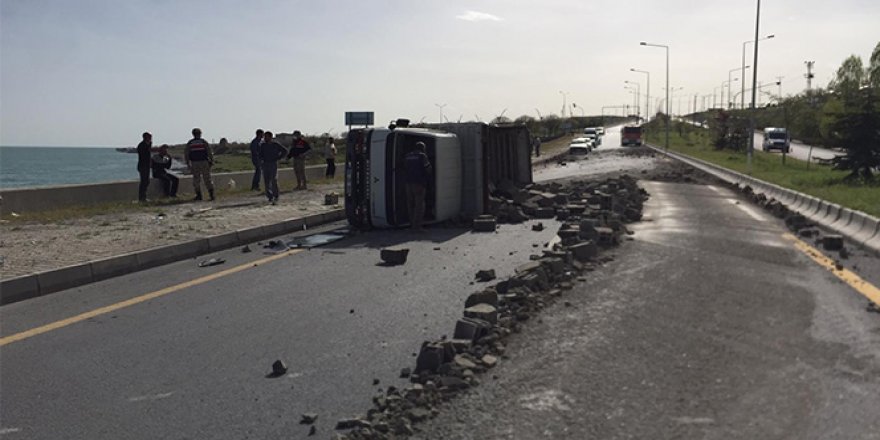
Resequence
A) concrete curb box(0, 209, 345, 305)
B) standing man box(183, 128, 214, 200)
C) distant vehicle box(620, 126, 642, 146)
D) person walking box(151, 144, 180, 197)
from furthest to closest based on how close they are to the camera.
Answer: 1. distant vehicle box(620, 126, 642, 146)
2. person walking box(151, 144, 180, 197)
3. standing man box(183, 128, 214, 200)
4. concrete curb box(0, 209, 345, 305)

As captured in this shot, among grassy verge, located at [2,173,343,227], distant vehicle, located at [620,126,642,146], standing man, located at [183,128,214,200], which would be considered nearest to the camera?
grassy verge, located at [2,173,343,227]

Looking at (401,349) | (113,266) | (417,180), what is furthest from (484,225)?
(401,349)

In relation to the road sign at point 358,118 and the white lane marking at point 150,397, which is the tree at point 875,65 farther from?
the white lane marking at point 150,397

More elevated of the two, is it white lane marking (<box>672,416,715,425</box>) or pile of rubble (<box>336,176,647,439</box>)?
pile of rubble (<box>336,176,647,439</box>)

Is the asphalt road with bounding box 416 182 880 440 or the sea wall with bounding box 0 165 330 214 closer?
the asphalt road with bounding box 416 182 880 440

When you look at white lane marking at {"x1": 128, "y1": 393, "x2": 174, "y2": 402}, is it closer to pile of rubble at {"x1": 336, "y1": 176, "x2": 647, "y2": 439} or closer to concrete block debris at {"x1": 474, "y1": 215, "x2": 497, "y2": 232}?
pile of rubble at {"x1": 336, "y1": 176, "x2": 647, "y2": 439}

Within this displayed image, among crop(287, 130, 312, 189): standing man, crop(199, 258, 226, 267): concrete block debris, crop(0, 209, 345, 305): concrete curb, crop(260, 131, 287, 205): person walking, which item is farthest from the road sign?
crop(199, 258, 226, 267): concrete block debris

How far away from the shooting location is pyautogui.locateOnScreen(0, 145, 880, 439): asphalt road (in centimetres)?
462

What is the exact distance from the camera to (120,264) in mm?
10258

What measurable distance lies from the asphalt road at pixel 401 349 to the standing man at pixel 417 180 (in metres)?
3.94

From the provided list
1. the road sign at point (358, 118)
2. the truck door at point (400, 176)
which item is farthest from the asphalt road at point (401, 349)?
the road sign at point (358, 118)

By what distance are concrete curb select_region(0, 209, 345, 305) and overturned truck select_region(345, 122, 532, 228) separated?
1635 mm

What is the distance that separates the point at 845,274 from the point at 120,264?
29.8ft

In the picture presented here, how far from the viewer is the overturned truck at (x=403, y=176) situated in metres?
14.7
